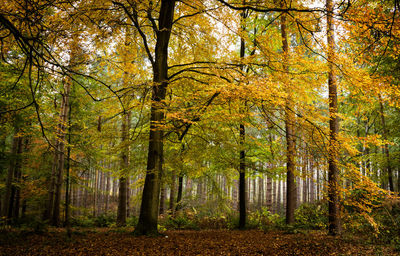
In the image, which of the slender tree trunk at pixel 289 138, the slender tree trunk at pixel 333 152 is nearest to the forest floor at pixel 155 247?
the slender tree trunk at pixel 333 152

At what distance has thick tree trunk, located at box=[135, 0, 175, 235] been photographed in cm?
625

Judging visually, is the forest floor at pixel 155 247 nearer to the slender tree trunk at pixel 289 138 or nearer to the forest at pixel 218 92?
the forest at pixel 218 92

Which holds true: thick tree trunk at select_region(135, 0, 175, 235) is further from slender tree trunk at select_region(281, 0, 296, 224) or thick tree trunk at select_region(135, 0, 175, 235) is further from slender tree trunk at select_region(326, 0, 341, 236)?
slender tree trunk at select_region(326, 0, 341, 236)

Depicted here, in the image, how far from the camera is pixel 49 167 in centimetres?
1179

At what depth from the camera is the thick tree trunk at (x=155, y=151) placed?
246 inches

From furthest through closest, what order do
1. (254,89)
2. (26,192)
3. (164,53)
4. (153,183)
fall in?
1. (26,192)
2. (164,53)
3. (153,183)
4. (254,89)

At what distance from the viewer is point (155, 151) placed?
666 centimetres

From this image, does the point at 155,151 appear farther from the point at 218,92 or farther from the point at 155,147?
the point at 218,92

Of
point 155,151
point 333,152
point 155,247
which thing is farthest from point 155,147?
Answer: point 333,152

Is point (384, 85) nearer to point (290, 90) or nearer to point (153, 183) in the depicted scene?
point (290, 90)

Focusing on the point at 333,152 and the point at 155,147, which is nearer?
the point at 333,152

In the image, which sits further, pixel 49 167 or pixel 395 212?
pixel 49 167

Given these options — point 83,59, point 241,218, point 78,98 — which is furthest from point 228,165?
point 78,98

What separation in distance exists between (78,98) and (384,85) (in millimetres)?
10709
